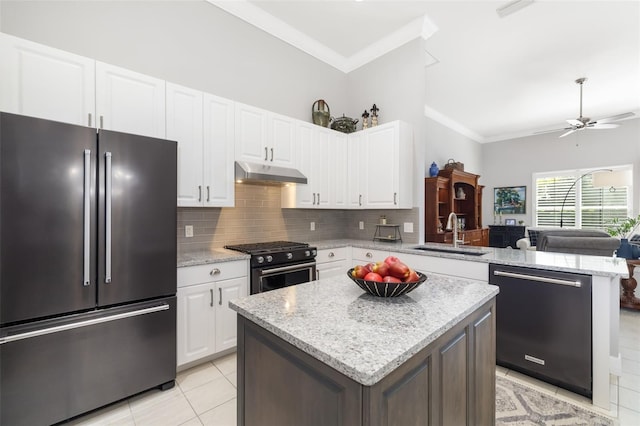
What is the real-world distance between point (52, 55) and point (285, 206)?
2318mm

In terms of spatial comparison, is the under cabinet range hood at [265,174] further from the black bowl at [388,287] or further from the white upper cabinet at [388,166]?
the black bowl at [388,287]

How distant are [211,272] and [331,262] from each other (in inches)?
56.7

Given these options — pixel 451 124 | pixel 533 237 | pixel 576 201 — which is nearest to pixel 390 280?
pixel 451 124

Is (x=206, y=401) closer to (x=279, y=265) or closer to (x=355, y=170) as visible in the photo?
(x=279, y=265)

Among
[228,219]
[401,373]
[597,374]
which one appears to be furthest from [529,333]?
[228,219]

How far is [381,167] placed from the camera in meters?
3.48

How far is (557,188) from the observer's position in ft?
22.7

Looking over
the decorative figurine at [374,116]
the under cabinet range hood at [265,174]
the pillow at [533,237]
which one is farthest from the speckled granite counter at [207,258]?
the pillow at [533,237]

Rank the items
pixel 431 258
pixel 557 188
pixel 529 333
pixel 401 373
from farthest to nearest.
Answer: pixel 557 188, pixel 431 258, pixel 529 333, pixel 401 373

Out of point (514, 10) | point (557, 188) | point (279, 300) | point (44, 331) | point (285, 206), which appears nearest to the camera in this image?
point (279, 300)

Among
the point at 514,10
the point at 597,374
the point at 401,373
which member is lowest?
the point at 597,374

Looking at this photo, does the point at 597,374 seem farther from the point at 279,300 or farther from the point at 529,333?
the point at 279,300

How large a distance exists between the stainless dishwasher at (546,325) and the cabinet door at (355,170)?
1.82m

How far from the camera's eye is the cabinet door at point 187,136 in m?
2.42
